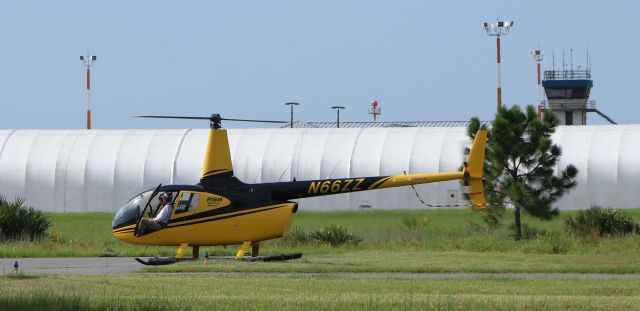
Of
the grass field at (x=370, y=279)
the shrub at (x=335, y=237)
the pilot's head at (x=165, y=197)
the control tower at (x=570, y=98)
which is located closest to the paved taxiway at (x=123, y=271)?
the grass field at (x=370, y=279)

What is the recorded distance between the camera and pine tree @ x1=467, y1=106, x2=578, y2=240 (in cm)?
4181

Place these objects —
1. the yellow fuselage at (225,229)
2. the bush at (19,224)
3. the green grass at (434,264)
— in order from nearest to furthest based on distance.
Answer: the green grass at (434,264) < the yellow fuselage at (225,229) < the bush at (19,224)

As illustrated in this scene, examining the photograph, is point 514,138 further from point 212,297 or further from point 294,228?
point 212,297

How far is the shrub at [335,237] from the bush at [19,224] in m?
8.98

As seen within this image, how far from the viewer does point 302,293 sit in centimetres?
2194

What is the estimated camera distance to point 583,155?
53.0m

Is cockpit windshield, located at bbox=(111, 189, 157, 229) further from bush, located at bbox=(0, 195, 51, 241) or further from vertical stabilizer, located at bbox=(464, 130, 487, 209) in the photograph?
bush, located at bbox=(0, 195, 51, 241)

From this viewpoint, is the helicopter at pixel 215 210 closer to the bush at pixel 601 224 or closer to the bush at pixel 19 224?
the bush at pixel 601 224

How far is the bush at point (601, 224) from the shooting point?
39625 mm

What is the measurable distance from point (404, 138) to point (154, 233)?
2581cm

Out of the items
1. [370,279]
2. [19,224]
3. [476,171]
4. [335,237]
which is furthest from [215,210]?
[19,224]

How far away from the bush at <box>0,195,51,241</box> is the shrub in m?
8.98

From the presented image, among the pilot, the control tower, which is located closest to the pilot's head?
the pilot

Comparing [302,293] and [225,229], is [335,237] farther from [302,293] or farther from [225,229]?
[302,293]
